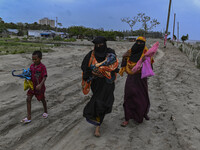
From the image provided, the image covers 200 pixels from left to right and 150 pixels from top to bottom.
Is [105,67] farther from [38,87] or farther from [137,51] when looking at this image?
[38,87]

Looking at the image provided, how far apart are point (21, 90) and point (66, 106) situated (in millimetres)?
1841

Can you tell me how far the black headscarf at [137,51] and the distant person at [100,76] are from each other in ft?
1.78

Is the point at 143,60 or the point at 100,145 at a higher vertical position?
the point at 143,60

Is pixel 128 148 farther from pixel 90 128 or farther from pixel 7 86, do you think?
pixel 7 86

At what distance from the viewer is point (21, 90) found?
5.44 meters

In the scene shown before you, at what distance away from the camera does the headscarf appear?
3.42 metres

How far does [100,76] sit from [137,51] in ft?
3.08

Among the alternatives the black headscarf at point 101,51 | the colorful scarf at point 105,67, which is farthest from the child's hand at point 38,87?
the black headscarf at point 101,51

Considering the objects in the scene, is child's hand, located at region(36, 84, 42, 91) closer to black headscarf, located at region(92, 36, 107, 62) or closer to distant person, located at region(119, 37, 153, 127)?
Result: black headscarf, located at region(92, 36, 107, 62)

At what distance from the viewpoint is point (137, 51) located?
3.47 m

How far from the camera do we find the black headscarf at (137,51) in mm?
3421

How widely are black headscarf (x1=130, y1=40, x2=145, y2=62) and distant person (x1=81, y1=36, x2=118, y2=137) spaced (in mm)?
541

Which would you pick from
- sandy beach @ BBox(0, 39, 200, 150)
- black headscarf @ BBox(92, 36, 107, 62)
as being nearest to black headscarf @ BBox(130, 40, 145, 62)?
black headscarf @ BBox(92, 36, 107, 62)

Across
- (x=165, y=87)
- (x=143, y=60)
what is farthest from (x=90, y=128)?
(x=165, y=87)
